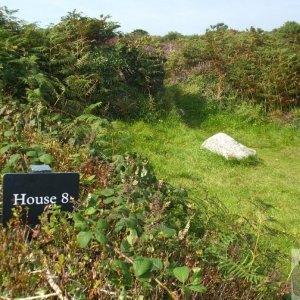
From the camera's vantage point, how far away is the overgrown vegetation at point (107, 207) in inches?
94.2

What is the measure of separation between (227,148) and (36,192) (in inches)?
236

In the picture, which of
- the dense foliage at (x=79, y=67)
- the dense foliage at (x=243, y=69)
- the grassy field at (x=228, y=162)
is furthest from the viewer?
the dense foliage at (x=243, y=69)

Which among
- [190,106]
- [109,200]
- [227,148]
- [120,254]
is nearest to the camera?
[120,254]

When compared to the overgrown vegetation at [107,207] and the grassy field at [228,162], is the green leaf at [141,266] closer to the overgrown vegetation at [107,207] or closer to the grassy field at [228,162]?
the overgrown vegetation at [107,207]

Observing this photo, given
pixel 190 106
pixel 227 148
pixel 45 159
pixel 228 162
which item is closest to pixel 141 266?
pixel 45 159

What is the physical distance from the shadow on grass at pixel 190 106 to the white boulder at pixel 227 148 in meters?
1.89

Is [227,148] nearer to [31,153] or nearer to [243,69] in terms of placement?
[243,69]

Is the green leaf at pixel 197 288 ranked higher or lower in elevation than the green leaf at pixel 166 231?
lower

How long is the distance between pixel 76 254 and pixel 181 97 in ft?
32.7

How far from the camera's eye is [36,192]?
277cm

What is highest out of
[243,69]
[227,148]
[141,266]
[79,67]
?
[243,69]

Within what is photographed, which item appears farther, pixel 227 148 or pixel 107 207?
pixel 227 148

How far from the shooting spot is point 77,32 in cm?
919

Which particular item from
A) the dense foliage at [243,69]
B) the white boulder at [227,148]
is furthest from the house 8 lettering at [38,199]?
the dense foliage at [243,69]
